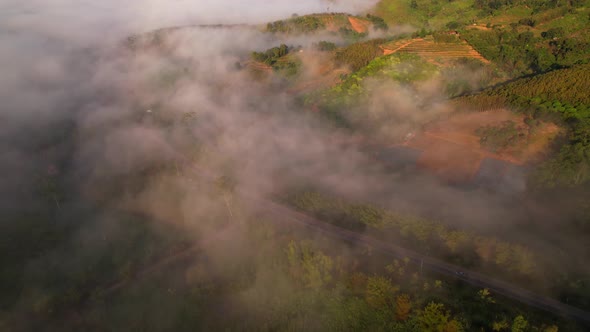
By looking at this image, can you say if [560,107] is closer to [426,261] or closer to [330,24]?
[426,261]

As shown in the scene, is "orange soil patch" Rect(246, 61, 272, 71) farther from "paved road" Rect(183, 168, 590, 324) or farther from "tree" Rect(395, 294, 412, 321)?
"tree" Rect(395, 294, 412, 321)

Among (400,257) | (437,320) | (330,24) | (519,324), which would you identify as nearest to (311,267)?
(400,257)

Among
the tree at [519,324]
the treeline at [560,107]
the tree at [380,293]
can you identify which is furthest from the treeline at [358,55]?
the tree at [519,324]

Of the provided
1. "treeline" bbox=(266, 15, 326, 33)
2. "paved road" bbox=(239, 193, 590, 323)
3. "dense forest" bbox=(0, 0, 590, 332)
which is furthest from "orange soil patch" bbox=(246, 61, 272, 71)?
"paved road" bbox=(239, 193, 590, 323)

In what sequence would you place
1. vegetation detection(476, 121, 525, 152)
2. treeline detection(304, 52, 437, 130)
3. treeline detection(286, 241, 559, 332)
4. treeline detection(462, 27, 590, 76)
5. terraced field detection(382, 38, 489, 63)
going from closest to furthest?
treeline detection(286, 241, 559, 332), vegetation detection(476, 121, 525, 152), treeline detection(304, 52, 437, 130), treeline detection(462, 27, 590, 76), terraced field detection(382, 38, 489, 63)

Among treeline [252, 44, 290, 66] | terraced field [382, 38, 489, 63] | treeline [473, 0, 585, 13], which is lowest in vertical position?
treeline [252, 44, 290, 66]
